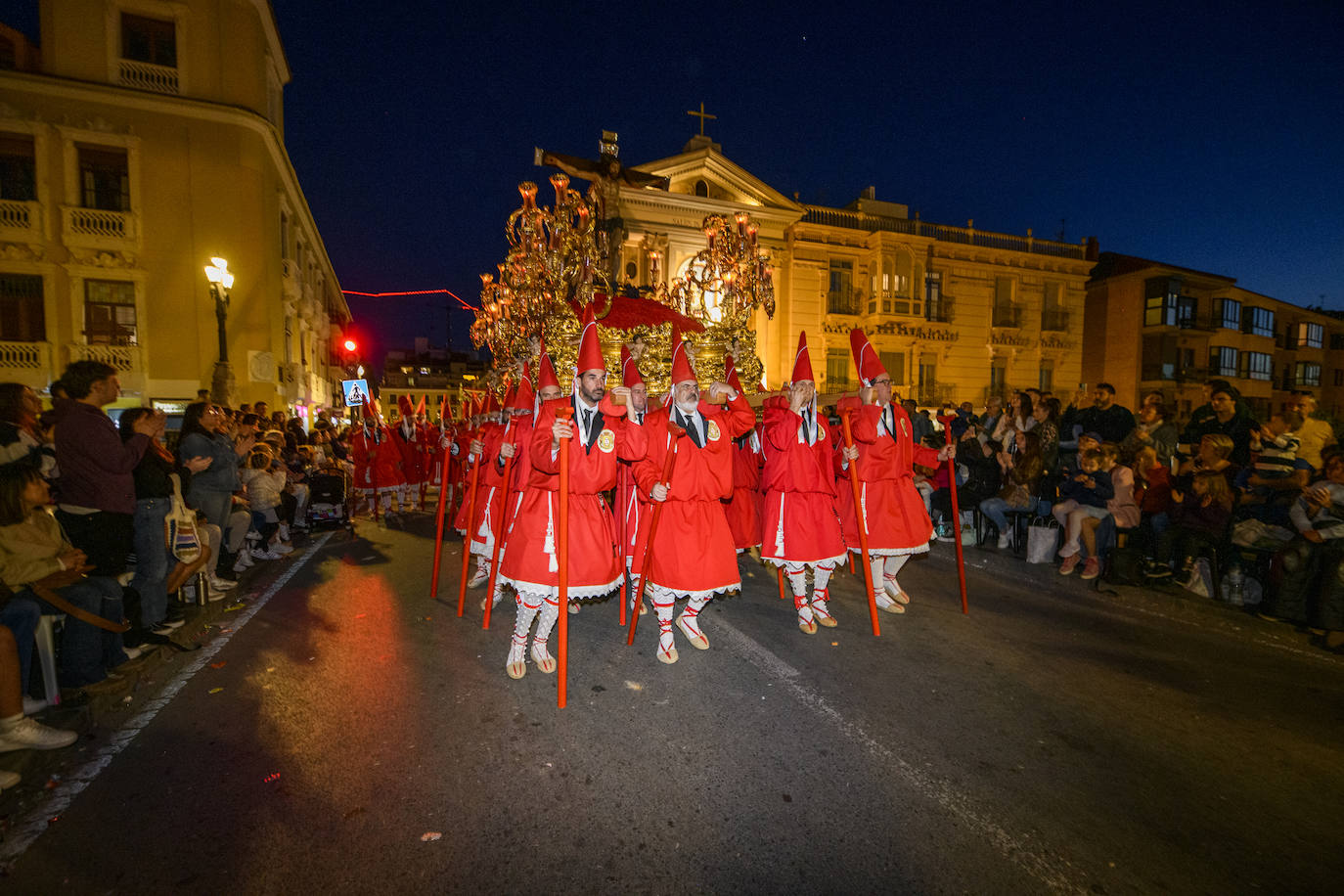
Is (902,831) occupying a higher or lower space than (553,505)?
lower

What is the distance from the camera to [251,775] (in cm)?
296

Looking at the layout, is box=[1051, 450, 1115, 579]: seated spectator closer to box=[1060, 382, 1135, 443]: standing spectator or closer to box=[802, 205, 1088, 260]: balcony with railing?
box=[1060, 382, 1135, 443]: standing spectator

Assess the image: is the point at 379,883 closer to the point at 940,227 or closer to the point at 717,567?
A: the point at 717,567

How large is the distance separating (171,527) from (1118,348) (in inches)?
1432

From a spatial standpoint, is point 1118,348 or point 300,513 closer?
point 300,513

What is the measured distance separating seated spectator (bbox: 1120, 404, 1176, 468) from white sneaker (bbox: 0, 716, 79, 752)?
1011cm

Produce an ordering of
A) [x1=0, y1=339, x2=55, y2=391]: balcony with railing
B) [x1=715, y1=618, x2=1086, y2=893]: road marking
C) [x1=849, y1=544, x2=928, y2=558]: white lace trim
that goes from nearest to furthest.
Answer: [x1=715, y1=618, x2=1086, y2=893]: road marking → [x1=849, y1=544, x2=928, y2=558]: white lace trim → [x1=0, y1=339, x2=55, y2=391]: balcony with railing

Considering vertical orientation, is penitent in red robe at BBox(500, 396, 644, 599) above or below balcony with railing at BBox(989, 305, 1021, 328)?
below

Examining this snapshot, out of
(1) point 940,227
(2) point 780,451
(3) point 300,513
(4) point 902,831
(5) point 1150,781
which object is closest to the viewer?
(4) point 902,831

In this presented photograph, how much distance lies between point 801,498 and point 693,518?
1167 millimetres

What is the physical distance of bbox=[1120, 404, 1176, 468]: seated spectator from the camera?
23.3ft

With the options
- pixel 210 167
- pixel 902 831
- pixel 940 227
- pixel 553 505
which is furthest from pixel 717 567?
pixel 940 227

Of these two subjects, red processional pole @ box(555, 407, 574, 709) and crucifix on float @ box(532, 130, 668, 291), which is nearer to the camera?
red processional pole @ box(555, 407, 574, 709)

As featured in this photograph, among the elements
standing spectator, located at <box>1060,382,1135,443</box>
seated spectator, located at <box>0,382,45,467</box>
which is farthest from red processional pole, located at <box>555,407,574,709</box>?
standing spectator, located at <box>1060,382,1135,443</box>
